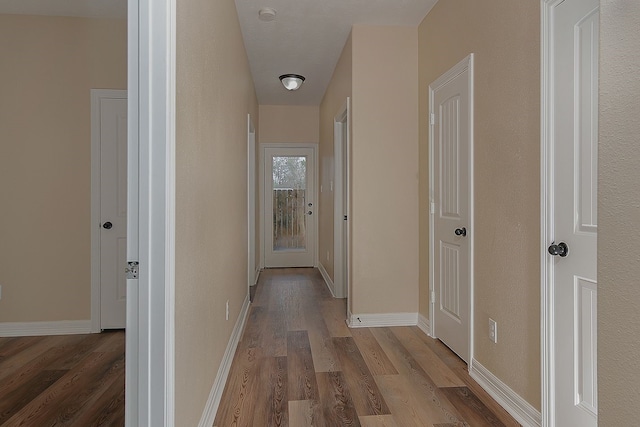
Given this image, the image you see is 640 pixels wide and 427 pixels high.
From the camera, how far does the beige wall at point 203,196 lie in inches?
52.8

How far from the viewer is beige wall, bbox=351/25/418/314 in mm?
3248

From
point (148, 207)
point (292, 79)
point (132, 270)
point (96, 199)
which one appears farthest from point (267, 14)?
point (132, 270)

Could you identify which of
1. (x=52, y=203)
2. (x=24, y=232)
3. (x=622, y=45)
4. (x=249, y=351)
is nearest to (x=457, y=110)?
(x=622, y=45)

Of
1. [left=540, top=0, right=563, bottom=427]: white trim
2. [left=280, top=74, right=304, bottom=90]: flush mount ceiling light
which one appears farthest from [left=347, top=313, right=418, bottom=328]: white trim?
[left=280, top=74, right=304, bottom=90]: flush mount ceiling light

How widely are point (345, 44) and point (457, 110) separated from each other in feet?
5.22

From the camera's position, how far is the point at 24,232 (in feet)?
9.86

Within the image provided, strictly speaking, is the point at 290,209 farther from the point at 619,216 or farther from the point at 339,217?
the point at 619,216

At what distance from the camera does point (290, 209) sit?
6.26m

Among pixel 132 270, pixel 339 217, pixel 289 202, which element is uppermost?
pixel 289 202

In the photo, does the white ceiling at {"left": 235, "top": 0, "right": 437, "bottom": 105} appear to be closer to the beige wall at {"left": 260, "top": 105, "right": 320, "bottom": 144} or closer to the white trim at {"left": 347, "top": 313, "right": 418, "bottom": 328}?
the beige wall at {"left": 260, "top": 105, "right": 320, "bottom": 144}

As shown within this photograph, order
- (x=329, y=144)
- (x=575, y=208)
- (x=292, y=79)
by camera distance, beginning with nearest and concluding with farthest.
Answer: (x=575, y=208), (x=292, y=79), (x=329, y=144)

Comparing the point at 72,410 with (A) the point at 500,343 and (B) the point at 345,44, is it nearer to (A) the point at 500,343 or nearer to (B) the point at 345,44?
(A) the point at 500,343

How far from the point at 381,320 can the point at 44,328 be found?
9.25ft

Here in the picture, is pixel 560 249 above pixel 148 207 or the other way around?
the other way around
